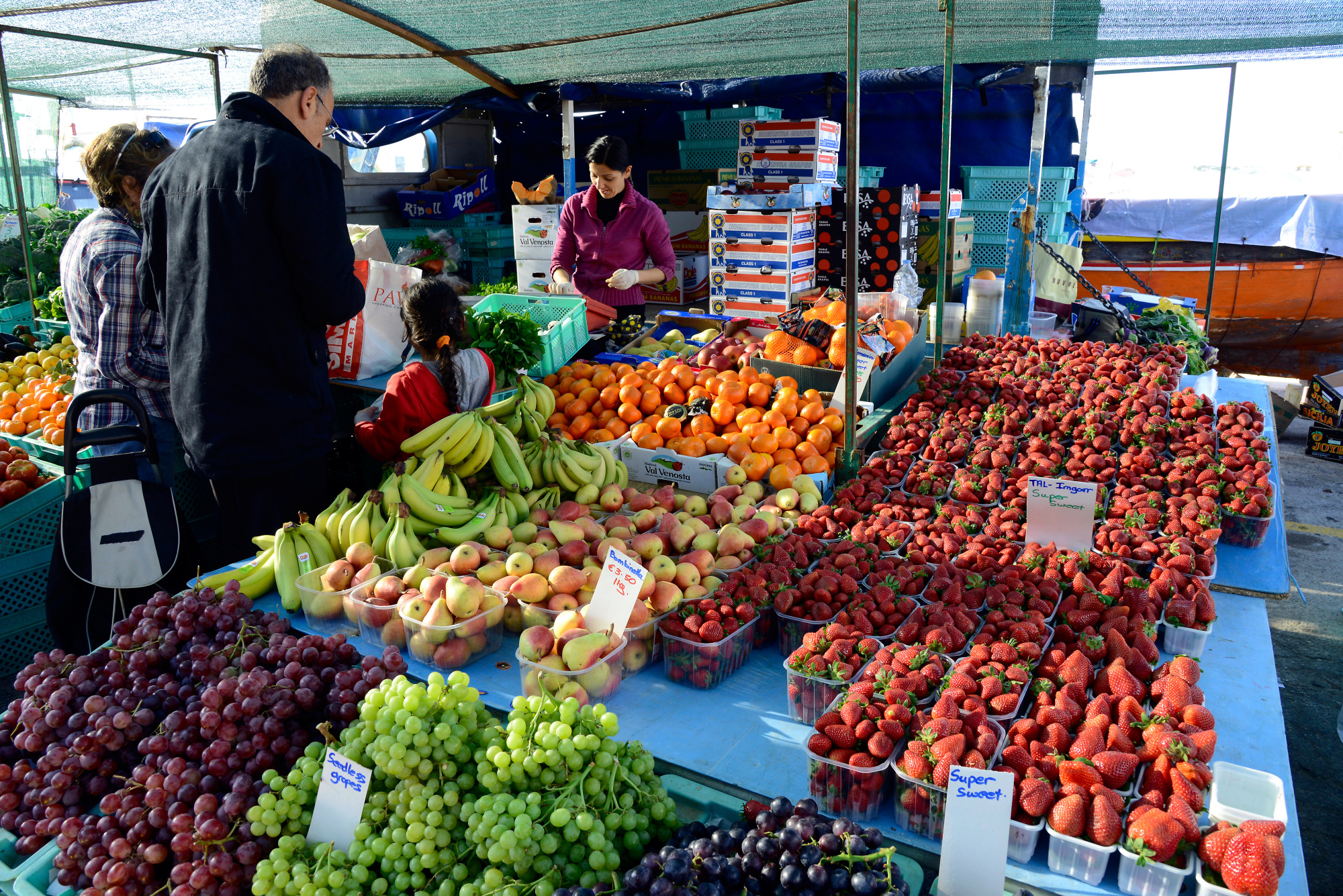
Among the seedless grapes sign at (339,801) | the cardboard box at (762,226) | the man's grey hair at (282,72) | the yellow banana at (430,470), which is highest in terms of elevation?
the man's grey hair at (282,72)

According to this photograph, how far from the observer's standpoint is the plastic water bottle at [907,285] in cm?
527

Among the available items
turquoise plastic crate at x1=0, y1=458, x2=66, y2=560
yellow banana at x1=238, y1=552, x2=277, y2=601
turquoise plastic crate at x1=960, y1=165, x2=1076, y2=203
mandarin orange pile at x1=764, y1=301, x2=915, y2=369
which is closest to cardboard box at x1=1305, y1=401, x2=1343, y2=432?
turquoise plastic crate at x1=960, y1=165, x2=1076, y2=203

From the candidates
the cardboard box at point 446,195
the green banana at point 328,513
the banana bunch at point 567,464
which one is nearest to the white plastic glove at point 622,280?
the banana bunch at point 567,464

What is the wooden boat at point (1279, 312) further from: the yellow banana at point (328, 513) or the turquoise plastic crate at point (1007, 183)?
the yellow banana at point (328, 513)

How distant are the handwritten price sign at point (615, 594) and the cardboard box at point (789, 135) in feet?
13.1

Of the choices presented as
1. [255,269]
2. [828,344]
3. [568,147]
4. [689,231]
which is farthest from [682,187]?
[255,269]

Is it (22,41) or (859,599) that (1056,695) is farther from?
(22,41)

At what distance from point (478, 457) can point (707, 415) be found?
1.11 meters

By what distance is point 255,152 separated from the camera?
232cm

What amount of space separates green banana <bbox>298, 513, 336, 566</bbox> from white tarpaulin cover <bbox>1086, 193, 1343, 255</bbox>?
39.8ft

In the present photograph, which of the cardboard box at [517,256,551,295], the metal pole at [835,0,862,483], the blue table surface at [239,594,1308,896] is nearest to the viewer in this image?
the blue table surface at [239,594,1308,896]

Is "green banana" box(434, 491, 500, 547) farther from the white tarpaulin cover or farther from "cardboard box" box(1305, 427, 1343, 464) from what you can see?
the white tarpaulin cover

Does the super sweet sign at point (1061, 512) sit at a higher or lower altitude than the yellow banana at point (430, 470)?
lower

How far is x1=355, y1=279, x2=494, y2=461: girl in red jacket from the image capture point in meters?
2.96
